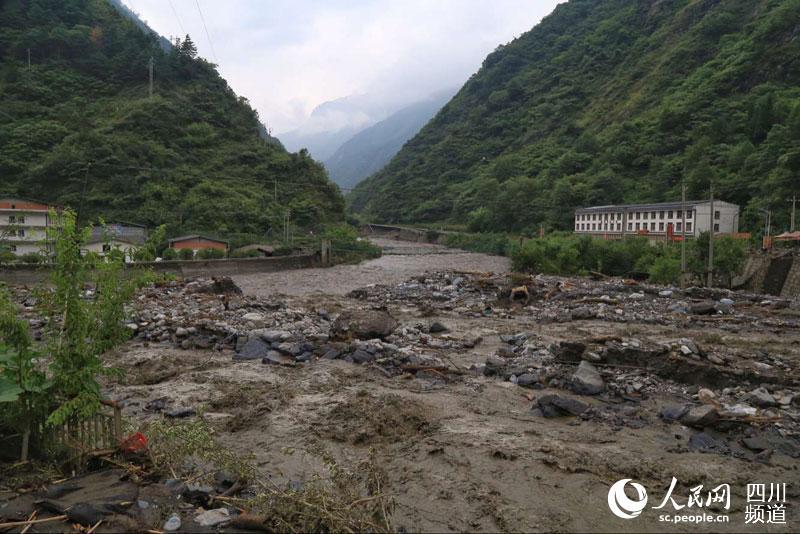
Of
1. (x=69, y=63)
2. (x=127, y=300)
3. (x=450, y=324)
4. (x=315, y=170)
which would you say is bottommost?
(x=450, y=324)

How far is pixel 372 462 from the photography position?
5.29 meters

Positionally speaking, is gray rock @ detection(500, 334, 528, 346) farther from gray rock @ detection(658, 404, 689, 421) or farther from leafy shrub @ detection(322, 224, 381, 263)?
leafy shrub @ detection(322, 224, 381, 263)

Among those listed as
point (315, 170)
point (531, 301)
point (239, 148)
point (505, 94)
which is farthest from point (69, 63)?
point (505, 94)

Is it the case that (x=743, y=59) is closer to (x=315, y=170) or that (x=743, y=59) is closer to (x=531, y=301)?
(x=315, y=170)

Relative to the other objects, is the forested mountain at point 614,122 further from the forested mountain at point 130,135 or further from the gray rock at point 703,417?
the gray rock at point 703,417

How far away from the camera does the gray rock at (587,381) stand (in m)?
8.15

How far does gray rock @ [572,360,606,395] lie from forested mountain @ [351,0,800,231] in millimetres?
36541

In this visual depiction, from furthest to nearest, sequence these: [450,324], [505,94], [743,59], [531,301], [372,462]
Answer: [505,94], [743,59], [531,301], [450,324], [372,462]

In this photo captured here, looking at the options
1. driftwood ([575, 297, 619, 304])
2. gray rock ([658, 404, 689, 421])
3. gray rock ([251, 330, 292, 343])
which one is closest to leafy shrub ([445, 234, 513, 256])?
driftwood ([575, 297, 619, 304])

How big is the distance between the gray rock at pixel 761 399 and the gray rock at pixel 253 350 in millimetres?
9110

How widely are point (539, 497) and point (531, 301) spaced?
45.6ft

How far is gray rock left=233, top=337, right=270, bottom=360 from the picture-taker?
10.6 meters

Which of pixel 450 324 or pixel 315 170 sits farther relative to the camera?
pixel 315 170

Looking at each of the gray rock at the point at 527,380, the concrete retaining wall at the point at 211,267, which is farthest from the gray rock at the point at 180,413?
the concrete retaining wall at the point at 211,267
